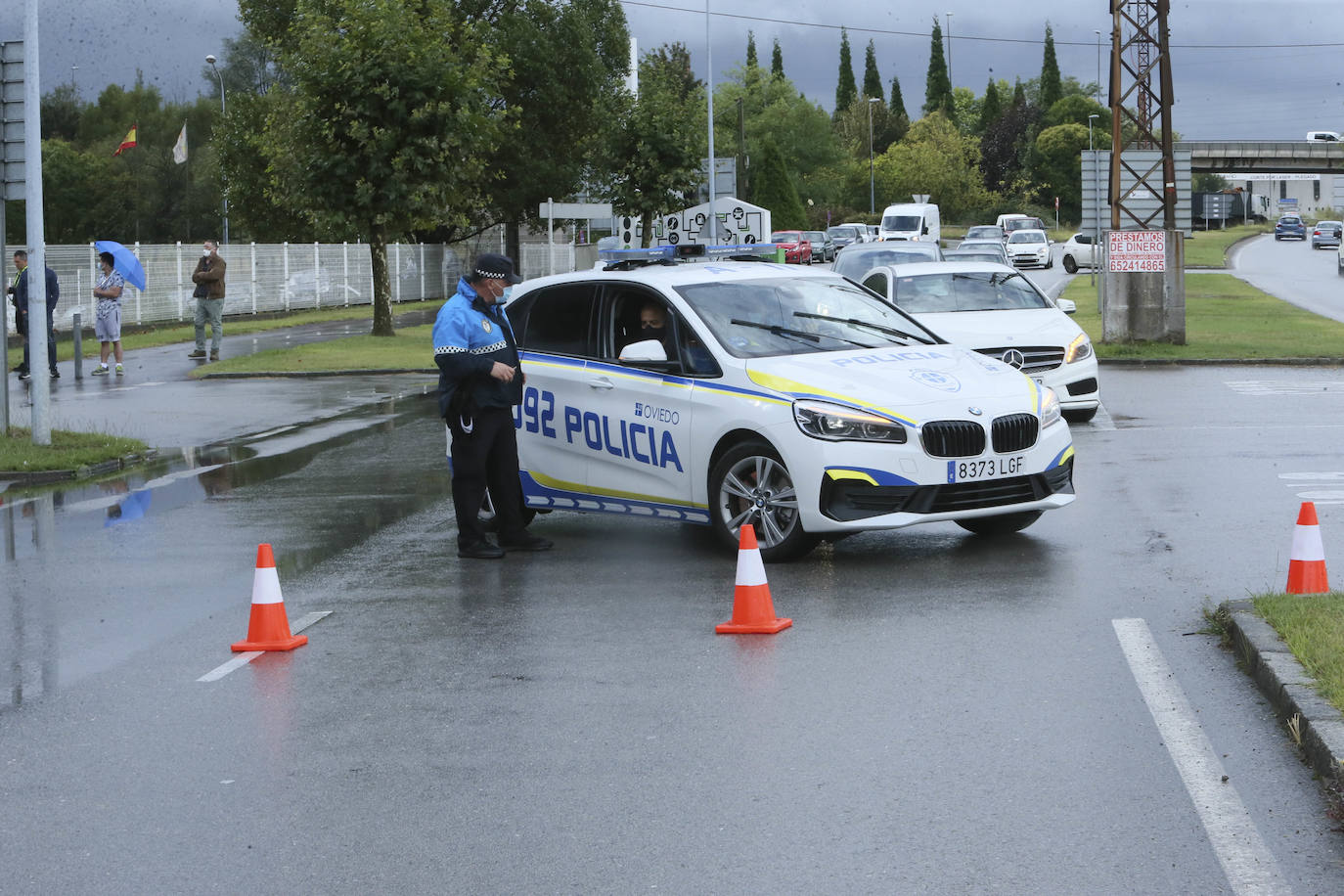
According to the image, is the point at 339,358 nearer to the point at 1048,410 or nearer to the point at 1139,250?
the point at 1139,250

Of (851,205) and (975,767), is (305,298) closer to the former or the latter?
(975,767)

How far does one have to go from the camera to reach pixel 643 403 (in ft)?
33.6

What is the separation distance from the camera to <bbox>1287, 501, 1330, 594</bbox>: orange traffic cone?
7.93 meters

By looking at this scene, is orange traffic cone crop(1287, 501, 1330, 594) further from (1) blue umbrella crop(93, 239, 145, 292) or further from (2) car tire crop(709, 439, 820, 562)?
(1) blue umbrella crop(93, 239, 145, 292)

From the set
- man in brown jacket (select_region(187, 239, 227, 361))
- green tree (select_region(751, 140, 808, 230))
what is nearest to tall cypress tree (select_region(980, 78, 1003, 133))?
green tree (select_region(751, 140, 808, 230))

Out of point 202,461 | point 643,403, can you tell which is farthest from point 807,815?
point 202,461

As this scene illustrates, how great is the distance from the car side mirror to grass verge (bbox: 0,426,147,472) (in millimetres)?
7105

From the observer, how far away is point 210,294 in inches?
1163

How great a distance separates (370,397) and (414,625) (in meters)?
14.4

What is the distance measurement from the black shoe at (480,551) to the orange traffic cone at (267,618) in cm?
227

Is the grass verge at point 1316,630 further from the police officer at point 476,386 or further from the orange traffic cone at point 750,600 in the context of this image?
the police officer at point 476,386

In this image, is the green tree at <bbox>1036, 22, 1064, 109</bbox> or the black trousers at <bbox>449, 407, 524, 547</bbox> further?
the green tree at <bbox>1036, 22, 1064, 109</bbox>

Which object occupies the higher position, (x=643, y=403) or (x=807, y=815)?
(x=643, y=403)

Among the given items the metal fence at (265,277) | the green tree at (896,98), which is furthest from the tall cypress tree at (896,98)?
the metal fence at (265,277)
